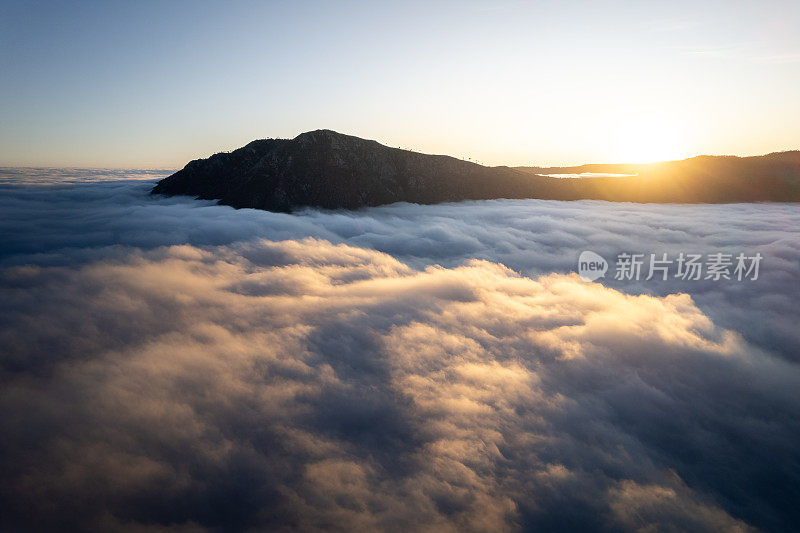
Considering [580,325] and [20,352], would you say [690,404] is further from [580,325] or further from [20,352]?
[20,352]

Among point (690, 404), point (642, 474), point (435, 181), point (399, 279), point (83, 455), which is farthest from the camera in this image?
point (435, 181)

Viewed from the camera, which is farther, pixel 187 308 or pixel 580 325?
pixel 580 325

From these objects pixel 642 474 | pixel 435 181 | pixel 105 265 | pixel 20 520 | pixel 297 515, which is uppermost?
pixel 435 181

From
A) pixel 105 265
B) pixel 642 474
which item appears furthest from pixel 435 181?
pixel 642 474

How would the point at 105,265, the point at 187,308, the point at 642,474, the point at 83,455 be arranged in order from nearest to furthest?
the point at 83,455 < the point at 642,474 < the point at 187,308 < the point at 105,265

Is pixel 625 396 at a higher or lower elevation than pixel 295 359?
lower

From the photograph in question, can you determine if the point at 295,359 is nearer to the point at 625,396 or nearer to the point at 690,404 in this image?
the point at 625,396
